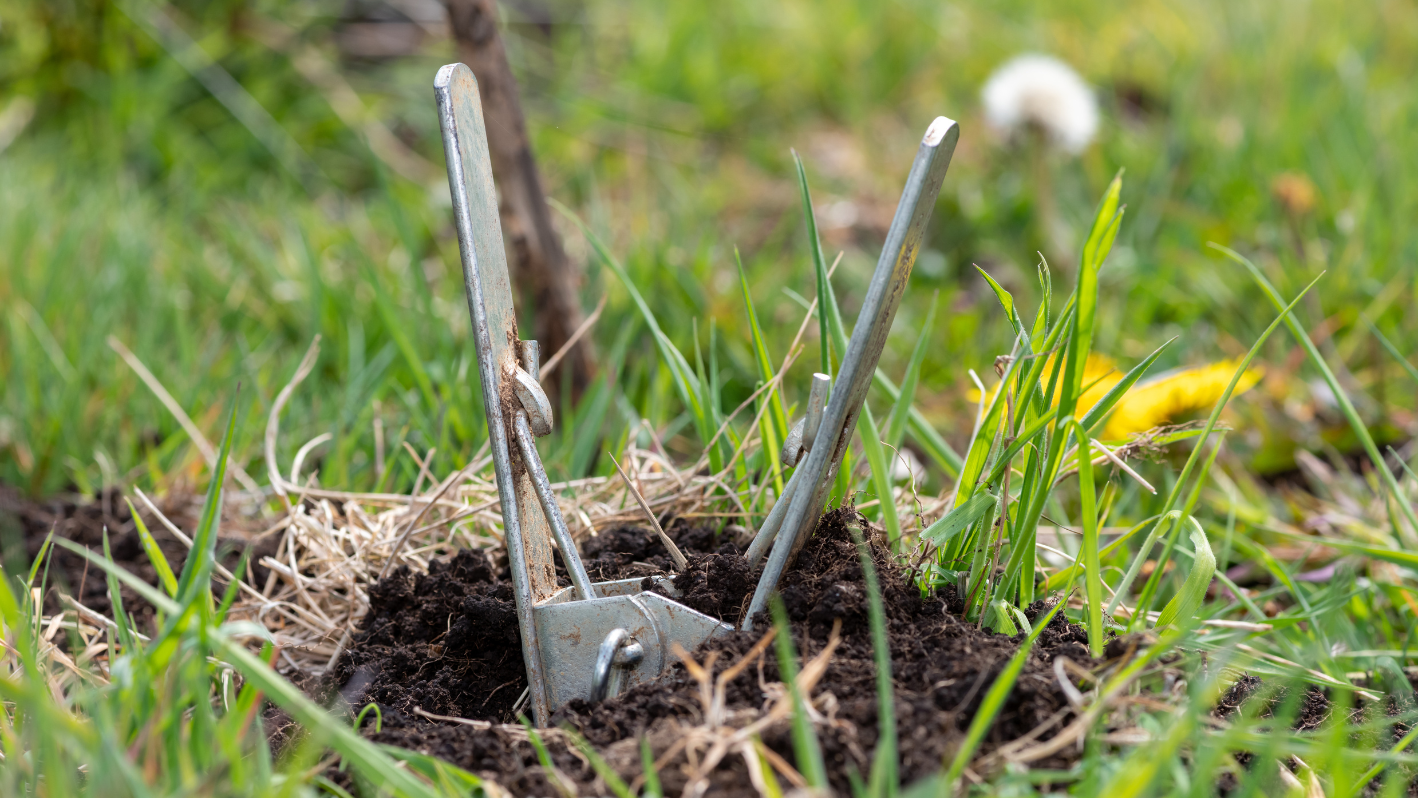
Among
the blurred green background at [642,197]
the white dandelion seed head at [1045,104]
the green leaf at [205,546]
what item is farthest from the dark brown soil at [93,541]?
the white dandelion seed head at [1045,104]

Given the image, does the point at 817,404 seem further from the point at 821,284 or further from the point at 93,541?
the point at 93,541

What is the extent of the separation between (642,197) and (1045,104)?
126 centimetres

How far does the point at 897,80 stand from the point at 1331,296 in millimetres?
2064

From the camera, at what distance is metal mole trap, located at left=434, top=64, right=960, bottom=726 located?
1.10 m

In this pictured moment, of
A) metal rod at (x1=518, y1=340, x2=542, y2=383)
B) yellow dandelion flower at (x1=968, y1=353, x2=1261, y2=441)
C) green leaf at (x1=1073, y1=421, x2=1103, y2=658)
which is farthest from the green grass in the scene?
metal rod at (x1=518, y1=340, x2=542, y2=383)

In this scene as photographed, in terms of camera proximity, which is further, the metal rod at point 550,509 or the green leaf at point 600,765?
the metal rod at point 550,509

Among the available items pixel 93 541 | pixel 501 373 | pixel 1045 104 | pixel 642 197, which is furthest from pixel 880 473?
pixel 642 197

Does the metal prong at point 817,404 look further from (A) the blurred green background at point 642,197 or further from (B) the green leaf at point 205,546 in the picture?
(B) the green leaf at point 205,546

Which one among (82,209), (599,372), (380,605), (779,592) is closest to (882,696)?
(779,592)

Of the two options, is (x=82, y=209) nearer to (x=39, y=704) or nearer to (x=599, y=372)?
(x=599, y=372)

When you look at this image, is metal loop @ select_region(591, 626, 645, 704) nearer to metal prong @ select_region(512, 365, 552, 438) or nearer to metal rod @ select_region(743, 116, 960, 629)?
metal rod @ select_region(743, 116, 960, 629)

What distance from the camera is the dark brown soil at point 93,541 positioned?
63.6 inches

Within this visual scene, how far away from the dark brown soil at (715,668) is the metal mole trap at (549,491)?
52mm

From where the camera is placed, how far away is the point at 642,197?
10.9 ft
